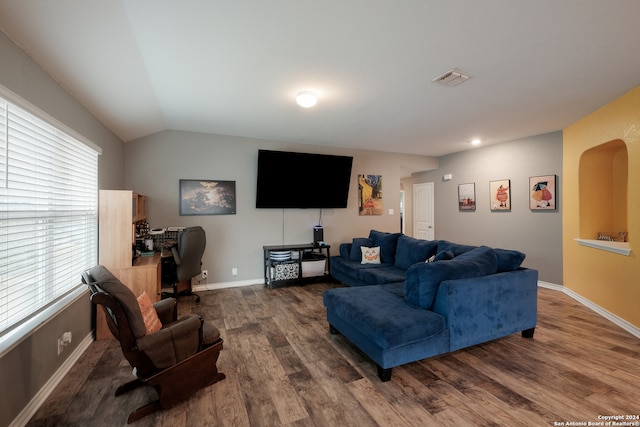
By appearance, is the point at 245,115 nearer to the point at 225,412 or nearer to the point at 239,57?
the point at 239,57

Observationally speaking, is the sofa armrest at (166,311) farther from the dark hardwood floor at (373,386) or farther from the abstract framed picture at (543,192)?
the abstract framed picture at (543,192)

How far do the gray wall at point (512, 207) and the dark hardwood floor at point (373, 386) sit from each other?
1.82 metres

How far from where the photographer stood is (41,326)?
6.49 ft

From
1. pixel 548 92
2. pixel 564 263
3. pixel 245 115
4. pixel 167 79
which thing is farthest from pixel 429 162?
pixel 167 79

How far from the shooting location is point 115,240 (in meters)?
3.08

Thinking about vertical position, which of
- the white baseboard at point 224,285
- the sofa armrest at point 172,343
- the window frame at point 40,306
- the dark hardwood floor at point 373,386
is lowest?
the dark hardwood floor at point 373,386

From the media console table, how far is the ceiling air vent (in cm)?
319

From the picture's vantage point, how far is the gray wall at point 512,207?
181 inches

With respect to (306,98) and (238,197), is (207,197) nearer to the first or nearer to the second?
(238,197)

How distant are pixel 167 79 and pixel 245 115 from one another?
3.79ft

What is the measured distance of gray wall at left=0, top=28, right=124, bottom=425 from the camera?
166cm

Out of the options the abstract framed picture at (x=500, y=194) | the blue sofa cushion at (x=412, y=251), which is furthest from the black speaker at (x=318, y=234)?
the abstract framed picture at (x=500, y=194)

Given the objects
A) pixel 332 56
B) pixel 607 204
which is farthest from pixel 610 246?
pixel 332 56

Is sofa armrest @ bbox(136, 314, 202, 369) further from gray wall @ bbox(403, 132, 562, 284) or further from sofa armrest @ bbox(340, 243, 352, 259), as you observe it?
gray wall @ bbox(403, 132, 562, 284)
